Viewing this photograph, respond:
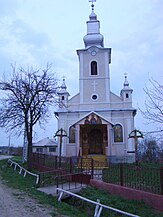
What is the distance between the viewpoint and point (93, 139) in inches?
985

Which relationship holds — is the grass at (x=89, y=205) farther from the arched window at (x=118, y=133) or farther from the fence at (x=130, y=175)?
the arched window at (x=118, y=133)

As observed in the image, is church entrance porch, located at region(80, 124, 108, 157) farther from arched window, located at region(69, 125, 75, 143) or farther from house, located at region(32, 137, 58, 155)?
house, located at region(32, 137, 58, 155)

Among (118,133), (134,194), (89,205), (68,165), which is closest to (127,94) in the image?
(118,133)

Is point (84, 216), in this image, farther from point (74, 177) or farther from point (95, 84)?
point (95, 84)

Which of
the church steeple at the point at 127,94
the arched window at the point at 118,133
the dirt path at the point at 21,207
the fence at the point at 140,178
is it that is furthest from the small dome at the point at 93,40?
the dirt path at the point at 21,207

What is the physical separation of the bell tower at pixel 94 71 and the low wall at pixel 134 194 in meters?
15.7

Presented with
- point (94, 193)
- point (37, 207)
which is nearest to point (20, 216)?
point (37, 207)

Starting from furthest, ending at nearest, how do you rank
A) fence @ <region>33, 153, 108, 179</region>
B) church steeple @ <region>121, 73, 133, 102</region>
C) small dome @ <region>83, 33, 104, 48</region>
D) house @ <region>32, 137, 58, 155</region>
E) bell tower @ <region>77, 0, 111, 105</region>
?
1. house @ <region>32, 137, 58, 155</region>
2. small dome @ <region>83, 33, 104, 48</region>
3. bell tower @ <region>77, 0, 111, 105</region>
4. church steeple @ <region>121, 73, 133, 102</region>
5. fence @ <region>33, 153, 108, 179</region>

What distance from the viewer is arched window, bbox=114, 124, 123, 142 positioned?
80.2 feet

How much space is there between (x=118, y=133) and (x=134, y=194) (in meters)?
16.0

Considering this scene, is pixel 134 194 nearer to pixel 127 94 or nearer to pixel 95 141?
pixel 95 141

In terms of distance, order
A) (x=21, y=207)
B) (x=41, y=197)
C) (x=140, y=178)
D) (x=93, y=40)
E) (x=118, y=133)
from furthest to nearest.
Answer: (x=93, y=40) < (x=118, y=133) < (x=140, y=178) < (x=41, y=197) < (x=21, y=207)

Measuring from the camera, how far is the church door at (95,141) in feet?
80.9

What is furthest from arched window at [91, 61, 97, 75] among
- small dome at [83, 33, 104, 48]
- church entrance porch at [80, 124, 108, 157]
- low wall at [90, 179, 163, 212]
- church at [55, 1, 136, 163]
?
low wall at [90, 179, 163, 212]
